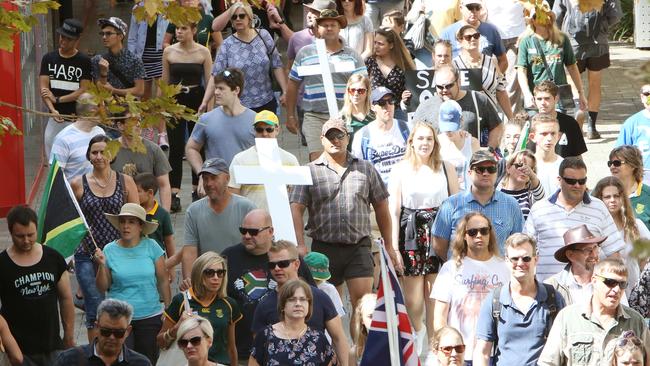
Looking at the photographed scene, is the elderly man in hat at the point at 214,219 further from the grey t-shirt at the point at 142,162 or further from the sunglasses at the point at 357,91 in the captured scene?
the sunglasses at the point at 357,91

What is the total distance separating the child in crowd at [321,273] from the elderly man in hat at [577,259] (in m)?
1.45

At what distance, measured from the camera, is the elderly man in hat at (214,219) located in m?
11.4

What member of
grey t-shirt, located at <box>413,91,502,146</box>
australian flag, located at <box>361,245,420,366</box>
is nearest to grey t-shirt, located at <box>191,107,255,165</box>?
grey t-shirt, located at <box>413,91,502,146</box>

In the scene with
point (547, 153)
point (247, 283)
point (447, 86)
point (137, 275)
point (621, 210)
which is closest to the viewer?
point (247, 283)

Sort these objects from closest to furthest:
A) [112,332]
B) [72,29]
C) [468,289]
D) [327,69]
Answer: [112,332], [468,289], [327,69], [72,29]

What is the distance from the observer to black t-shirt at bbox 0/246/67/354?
34.0ft

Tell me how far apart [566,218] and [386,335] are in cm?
246

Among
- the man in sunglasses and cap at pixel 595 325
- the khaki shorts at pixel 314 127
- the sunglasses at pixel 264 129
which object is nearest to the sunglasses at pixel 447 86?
the khaki shorts at pixel 314 127

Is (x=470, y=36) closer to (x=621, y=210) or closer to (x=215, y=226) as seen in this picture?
(x=621, y=210)

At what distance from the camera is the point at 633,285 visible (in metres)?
11.2

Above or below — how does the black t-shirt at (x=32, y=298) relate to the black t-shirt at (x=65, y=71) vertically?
below

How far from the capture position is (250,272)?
10.6 m

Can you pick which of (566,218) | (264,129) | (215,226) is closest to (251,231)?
(215,226)

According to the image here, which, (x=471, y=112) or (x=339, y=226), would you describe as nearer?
(x=339, y=226)
